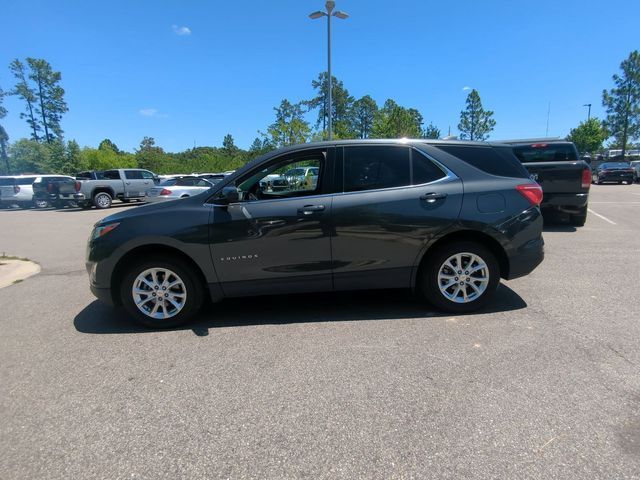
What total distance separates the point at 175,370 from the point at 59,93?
6613 centimetres

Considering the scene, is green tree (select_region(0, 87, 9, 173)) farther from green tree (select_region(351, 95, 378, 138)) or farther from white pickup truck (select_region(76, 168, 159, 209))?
green tree (select_region(351, 95, 378, 138))

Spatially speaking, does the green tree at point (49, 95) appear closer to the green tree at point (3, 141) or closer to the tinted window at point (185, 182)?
the green tree at point (3, 141)

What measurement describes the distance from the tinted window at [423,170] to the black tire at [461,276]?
71 cm

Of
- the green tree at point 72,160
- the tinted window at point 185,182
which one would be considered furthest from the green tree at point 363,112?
the tinted window at point 185,182

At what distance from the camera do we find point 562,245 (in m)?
7.47

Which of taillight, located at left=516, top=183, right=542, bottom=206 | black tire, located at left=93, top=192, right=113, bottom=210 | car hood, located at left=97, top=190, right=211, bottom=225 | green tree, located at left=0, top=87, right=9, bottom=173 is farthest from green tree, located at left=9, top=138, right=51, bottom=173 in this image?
taillight, located at left=516, top=183, right=542, bottom=206

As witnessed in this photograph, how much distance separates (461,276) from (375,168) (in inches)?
55.8

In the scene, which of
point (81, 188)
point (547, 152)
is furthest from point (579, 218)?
point (81, 188)

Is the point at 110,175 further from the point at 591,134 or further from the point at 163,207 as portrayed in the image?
the point at 591,134

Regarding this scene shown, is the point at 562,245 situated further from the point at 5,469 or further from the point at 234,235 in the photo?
the point at 5,469

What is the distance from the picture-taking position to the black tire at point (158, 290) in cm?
408

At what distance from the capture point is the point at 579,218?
9.48 metres

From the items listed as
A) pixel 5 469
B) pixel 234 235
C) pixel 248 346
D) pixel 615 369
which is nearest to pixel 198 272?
pixel 234 235

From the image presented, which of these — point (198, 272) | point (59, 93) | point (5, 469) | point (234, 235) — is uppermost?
point (59, 93)
